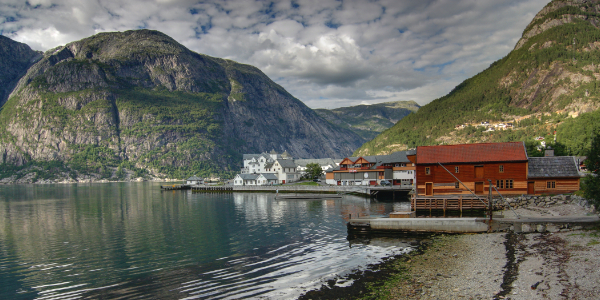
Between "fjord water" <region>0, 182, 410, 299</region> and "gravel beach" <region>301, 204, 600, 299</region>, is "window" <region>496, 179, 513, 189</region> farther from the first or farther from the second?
"gravel beach" <region>301, 204, 600, 299</region>

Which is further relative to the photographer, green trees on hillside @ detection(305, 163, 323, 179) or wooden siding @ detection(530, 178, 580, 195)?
green trees on hillside @ detection(305, 163, 323, 179)

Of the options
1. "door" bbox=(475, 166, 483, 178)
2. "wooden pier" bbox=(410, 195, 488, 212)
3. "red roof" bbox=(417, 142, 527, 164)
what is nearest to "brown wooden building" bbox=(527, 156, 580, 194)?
"red roof" bbox=(417, 142, 527, 164)

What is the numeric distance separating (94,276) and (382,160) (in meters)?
87.4

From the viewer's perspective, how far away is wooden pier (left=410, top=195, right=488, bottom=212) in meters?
47.2

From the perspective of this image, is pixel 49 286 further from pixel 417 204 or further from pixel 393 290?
pixel 417 204

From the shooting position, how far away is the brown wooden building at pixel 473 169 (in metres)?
52.5

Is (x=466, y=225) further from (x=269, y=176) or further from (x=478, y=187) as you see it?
(x=269, y=176)

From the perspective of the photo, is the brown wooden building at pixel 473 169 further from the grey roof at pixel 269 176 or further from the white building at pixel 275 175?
the white building at pixel 275 175

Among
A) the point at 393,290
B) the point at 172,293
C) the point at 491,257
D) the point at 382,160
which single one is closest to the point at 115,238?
the point at 172,293

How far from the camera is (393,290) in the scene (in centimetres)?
1902

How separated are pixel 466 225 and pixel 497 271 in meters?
14.1

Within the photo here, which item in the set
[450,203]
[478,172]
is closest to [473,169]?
[478,172]

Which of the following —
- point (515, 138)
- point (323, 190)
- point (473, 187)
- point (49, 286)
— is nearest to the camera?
point (49, 286)

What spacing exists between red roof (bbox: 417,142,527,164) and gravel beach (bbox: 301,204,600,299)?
25554 millimetres
